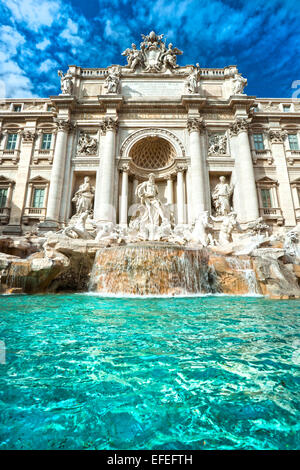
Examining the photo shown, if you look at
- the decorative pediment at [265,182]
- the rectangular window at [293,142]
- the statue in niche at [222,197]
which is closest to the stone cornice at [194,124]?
the statue in niche at [222,197]

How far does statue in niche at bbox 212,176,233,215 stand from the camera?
48.8 ft

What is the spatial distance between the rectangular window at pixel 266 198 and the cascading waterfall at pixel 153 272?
35.1ft

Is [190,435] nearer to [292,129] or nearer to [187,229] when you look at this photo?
[187,229]

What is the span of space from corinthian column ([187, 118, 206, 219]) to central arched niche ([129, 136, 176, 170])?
5.16 feet

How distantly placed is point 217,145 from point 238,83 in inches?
188

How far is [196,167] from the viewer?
→ 595 inches

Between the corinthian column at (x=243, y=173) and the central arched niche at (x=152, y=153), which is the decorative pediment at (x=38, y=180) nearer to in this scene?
the central arched niche at (x=152, y=153)

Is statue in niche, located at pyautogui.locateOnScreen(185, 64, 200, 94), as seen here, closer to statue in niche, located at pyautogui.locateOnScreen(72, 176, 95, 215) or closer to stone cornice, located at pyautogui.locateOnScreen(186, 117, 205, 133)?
stone cornice, located at pyautogui.locateOnScreen(186, 117, 205, 133)

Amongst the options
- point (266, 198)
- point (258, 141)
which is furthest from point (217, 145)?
point (266, 198)

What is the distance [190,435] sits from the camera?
3.23 ft

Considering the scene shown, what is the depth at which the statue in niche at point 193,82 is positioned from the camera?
53.1ft

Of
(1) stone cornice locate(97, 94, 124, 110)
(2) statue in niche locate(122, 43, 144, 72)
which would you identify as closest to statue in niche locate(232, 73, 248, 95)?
(2) statue in niche locate(122, 43, 144, 72)

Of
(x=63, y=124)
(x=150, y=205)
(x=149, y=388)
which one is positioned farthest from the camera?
(x=63, y=124)

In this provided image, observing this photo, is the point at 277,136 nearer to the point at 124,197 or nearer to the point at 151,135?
the point at 151,135
